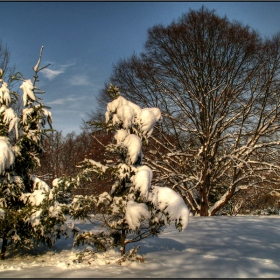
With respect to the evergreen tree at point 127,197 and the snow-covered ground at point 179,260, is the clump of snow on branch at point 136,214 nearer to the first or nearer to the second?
the evergreen tree at point 127,197

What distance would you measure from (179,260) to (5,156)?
351cm

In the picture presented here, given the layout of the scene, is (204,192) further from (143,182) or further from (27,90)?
(27,90)

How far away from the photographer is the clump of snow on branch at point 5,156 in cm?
481

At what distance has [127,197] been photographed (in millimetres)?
4734

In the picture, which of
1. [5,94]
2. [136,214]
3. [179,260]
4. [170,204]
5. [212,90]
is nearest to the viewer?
[136,214]

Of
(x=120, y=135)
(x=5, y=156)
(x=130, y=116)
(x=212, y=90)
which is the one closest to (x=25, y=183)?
(x=5, y=156)

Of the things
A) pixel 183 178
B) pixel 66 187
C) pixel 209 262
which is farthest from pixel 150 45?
pixel 209 262

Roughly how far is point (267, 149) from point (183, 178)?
439cm

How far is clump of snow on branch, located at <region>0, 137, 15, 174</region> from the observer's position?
15.8ft

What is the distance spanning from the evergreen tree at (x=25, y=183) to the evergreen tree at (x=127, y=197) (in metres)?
0.51

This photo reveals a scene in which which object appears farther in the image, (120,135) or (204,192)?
(204,192)

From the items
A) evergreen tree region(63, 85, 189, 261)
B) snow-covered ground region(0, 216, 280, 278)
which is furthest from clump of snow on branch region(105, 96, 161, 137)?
snow-covered ground region(0, 216, 280, 278)

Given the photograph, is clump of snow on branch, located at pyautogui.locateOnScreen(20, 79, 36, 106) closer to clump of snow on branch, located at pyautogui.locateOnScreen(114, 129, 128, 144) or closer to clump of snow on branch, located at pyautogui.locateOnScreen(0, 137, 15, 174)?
clump of snow on branch, located at pyautogui.locateOnScreen(0, 137, 15, 174)

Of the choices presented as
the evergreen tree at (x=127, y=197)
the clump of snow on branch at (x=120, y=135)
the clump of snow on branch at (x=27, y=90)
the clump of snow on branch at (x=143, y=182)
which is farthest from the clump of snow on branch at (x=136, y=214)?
the clump of snow on branch at (x=27, y=90)
